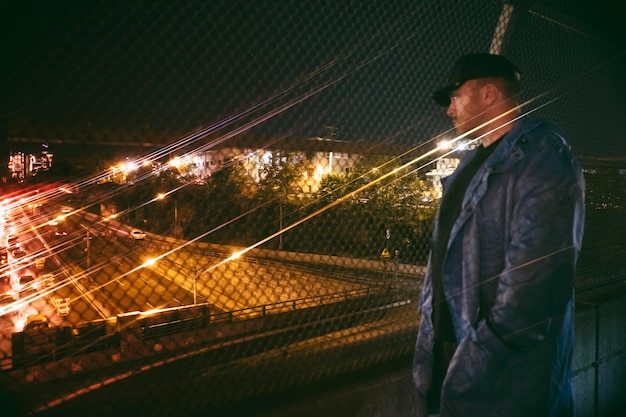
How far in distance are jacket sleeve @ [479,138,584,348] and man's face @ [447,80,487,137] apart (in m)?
0.37

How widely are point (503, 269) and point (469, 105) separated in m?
0.73

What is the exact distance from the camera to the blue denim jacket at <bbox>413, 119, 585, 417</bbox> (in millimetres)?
1414

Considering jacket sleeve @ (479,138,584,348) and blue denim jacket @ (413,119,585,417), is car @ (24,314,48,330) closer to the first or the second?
blue denim jacket @ (413,119,585,417)

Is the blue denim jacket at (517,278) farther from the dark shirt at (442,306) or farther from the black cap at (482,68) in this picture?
the black cap at (482,68)

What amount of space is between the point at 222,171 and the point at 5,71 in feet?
2.80

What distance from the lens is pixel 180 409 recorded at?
1.83m

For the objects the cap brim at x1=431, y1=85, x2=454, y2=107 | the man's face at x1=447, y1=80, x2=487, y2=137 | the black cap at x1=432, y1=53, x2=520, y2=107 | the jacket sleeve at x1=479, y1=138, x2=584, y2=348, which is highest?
the black cap at x1=432, y1=53, x2=520, y2=107

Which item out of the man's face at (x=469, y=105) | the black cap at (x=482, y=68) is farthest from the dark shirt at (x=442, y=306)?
the black cap at (x=482, y=68)

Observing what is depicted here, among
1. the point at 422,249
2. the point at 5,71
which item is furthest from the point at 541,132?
the point at 5,71

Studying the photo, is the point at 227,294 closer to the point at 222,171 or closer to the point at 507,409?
the point at 222,171

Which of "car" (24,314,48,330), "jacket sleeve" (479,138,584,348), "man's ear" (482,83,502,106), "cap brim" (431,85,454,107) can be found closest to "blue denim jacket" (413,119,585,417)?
"jacket sleeve" (479,138,584,348)

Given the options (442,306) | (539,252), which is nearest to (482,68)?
(539,252)

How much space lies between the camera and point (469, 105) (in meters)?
1.81

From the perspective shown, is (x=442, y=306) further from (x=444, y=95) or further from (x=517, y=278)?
(x=444, y=95)
